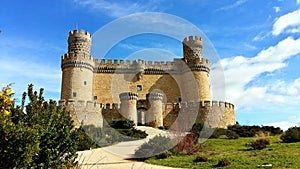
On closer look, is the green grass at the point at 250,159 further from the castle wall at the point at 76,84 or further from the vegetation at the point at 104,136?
the castle wall at the point at 76,84

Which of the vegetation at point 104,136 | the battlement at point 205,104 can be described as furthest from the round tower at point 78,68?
the battlement at point 205,104

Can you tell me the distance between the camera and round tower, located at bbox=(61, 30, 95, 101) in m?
32.6

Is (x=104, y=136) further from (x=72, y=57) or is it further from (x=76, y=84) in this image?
(x=72, y=57)

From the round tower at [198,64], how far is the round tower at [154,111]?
23.2 ft

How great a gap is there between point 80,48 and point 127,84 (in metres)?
7.34

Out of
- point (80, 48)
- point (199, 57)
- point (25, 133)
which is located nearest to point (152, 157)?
point (25, 133)

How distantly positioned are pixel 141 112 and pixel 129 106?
5.19ft

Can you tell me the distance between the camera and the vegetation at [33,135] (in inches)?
218

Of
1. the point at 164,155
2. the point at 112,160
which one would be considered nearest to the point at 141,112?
the point at 164,155

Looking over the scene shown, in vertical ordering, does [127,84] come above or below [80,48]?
below

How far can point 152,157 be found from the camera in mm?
14719

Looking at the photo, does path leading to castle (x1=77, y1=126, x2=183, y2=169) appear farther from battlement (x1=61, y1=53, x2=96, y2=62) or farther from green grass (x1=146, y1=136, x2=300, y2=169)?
battlement (x1=61, y1=53, x2=96, y2=62)

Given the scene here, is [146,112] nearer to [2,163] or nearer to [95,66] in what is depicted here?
[95,66]

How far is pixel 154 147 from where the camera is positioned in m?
15.4
